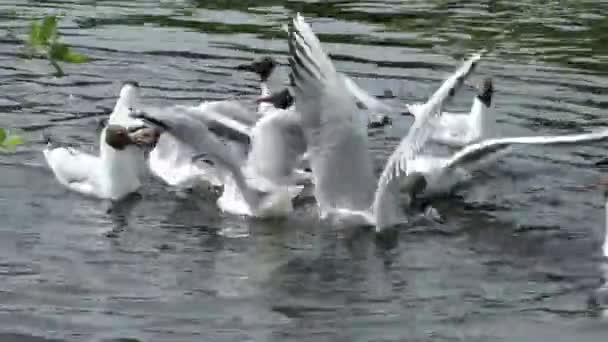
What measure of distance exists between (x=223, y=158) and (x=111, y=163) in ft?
3.35

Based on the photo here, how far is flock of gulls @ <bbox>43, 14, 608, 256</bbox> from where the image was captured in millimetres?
10188

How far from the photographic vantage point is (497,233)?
32.5ft

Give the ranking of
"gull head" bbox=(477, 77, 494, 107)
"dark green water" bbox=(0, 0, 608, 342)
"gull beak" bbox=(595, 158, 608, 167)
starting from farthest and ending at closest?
"gull head" bbox=(477, 77, 494, 107) → "gull beak" bbox=(595, 158, 608, 167) → "dark green water" bbox=(0, 0, 608, 342)

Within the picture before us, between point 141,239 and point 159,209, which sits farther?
point 159,209

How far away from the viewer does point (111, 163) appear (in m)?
10.8

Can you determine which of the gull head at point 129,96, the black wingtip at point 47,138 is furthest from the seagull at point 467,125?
the black wingtip at point 47,138

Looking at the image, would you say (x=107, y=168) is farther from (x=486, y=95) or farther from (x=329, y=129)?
(x=486, y=95)

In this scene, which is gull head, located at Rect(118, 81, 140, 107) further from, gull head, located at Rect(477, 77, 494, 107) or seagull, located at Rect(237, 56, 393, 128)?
gull head, located at Rect(477, 77, 494, 107)

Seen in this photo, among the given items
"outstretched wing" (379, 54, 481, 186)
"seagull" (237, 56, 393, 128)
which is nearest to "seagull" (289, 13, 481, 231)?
"outstretched wing" (379, 54, 481, 186)

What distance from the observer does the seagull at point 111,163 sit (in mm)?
10812

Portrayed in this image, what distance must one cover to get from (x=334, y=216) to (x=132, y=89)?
2449 millimetres

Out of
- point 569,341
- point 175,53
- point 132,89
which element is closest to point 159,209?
point 132,89

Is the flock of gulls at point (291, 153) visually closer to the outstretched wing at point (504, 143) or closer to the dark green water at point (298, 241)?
the outstretched wing at point (504, 143)

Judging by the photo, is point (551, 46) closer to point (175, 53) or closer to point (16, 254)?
point (175, 53)
